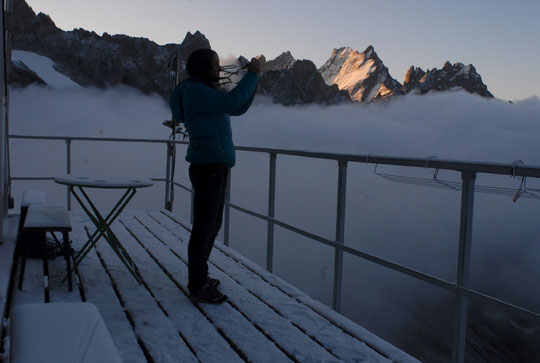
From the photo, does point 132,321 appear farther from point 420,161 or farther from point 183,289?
point 420,161

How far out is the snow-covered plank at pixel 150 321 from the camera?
1917 millimetres

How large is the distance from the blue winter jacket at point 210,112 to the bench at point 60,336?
164 cm

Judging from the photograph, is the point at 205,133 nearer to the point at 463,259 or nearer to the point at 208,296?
the point at 208,296

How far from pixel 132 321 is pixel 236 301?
57 cm

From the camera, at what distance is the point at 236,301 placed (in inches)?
103

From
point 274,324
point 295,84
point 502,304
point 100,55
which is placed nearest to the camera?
point 502,304

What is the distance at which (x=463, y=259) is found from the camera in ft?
6.07

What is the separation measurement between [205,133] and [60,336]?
1803mm

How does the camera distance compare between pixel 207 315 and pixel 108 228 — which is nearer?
pixel 207 315

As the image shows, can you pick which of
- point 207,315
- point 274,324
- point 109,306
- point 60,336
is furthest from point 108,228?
point 60,336

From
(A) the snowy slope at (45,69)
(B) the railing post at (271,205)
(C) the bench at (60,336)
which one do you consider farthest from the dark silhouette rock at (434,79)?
(C) the bench at (60,336)

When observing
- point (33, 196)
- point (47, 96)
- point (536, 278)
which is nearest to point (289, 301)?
point (33, 196)

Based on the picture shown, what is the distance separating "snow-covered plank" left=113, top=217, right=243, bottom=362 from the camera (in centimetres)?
196

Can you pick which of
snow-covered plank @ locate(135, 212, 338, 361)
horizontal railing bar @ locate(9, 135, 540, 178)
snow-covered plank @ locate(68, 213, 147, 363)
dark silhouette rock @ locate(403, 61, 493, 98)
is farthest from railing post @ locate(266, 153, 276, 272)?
dark silhouette rock @ locate(403, 61, 493, 98)
